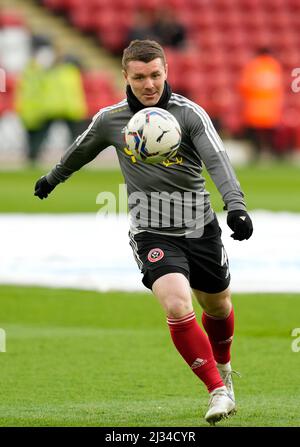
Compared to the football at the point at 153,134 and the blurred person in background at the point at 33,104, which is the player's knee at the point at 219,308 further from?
the blurred person in background at the point at 33,104

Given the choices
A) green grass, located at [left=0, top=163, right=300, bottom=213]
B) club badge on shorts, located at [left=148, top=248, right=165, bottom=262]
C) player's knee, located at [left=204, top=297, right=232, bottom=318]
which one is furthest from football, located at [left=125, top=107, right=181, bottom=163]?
green grass, located at [left=0, top=163, right=300, bottom=213]

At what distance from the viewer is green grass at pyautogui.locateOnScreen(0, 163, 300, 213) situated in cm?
→ 1803

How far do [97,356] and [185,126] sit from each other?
245 centimetres

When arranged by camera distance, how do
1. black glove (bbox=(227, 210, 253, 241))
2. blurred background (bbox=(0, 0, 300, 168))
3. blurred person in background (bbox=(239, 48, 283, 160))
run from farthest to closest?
blurred person in background (bbox=(239, 48, 283, 160)) < blurred background (bbox=(0, 0, 300, 168)) < black glove (bbox=(227, 210, 253, 241))

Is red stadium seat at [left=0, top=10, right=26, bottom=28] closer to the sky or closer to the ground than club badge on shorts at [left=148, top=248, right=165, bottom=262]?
closer to the sky

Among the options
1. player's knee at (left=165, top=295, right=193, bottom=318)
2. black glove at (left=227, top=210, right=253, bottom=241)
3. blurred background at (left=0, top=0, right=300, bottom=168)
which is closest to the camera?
black glove at (left=227, top=210, right=253, bottom=241)

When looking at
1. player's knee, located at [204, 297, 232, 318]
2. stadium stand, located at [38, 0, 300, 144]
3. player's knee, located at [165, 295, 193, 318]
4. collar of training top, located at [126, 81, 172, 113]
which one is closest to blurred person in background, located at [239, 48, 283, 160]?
stadium stand, located at [38, 0, 300, 144]

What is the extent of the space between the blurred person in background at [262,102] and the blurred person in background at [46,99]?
4063 millimetres

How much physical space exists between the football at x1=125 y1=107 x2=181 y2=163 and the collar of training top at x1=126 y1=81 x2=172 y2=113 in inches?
4.4

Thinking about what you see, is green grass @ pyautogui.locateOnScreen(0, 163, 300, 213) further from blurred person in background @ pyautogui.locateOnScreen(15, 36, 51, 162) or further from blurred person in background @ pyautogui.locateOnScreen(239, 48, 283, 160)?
blurred person in background @ pyautogui.locateOnScreen(239, 48, 283, 160)

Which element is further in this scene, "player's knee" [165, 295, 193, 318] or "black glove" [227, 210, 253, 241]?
"player's knee" [165, 295, 193, 318]

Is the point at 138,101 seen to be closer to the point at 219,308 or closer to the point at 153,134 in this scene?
the point at 153,134

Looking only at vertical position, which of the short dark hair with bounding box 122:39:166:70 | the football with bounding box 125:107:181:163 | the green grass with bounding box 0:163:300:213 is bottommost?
the green grass with bounding box 0:163:300:213
